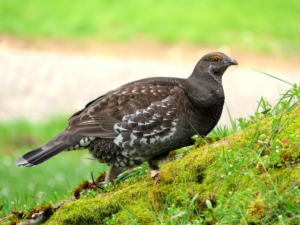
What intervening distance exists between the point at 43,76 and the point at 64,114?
276 cm

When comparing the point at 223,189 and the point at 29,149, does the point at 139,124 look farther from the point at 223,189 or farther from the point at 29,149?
the point at 29,149

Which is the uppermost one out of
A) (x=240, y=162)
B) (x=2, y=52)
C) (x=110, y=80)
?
(x=2, y=52)

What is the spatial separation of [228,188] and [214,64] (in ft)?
7.29

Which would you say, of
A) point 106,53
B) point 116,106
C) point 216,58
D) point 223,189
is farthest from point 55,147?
point 106,53

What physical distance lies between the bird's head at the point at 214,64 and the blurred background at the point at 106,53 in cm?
442

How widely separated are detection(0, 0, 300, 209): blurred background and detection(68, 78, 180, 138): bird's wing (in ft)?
12.4

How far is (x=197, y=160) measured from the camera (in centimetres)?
362

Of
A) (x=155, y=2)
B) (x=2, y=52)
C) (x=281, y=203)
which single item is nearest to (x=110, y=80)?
(x=2, y=52)

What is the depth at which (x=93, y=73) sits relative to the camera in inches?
567

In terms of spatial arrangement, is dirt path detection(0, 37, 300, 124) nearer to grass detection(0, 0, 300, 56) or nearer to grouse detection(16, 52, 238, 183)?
grass detection(0, 0, 300, 56)

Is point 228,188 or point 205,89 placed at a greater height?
point 205,89

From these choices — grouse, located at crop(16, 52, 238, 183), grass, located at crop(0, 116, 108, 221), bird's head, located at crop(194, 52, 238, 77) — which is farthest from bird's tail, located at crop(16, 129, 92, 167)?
grass, located at crop(0, 116, 108, 221)

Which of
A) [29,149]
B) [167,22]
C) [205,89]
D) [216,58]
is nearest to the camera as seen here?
[205,89]

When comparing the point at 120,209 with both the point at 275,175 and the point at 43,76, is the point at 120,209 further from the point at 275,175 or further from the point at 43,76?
the point at 43,76
